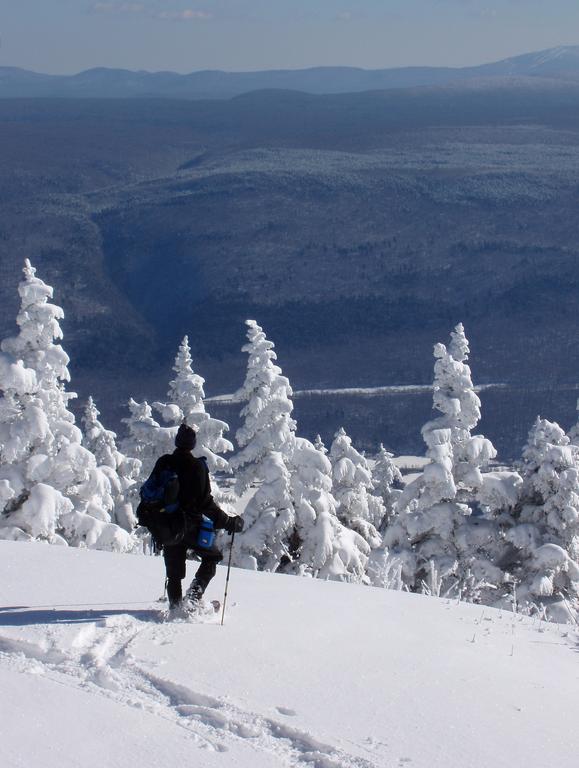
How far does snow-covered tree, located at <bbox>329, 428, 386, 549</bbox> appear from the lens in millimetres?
24547

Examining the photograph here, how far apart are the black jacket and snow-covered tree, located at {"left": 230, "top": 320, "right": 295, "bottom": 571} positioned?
12341mm

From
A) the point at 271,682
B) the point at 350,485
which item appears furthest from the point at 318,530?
the point at 271,682

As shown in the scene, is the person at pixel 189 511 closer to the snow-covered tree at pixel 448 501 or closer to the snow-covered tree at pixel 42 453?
the snow-covered tree at pixel 42 453

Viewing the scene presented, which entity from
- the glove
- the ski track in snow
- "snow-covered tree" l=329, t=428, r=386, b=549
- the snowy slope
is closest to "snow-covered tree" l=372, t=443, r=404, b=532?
"snow-covered tree" l=329, t=428, r=386, b=549

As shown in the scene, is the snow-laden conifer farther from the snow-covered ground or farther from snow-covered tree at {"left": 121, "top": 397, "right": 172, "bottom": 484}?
the snow-covered ground

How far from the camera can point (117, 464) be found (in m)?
27.9

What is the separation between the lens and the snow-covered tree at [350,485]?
24.5 meters

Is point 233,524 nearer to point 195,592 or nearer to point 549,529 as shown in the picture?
point 195,592

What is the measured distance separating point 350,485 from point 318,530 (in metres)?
5.12

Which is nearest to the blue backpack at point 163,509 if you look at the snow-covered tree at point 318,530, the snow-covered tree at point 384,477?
the snow-covered tree at point 318,530

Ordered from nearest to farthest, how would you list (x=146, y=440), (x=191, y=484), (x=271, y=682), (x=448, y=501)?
(x=271, y=682), (x=191, y=484), (x=448, y=501), (x=146, y=440)

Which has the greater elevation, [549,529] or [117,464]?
[549,529]

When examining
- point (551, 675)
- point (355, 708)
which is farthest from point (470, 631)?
point (355, 708)

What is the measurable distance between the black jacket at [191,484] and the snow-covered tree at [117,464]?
17.8 m
